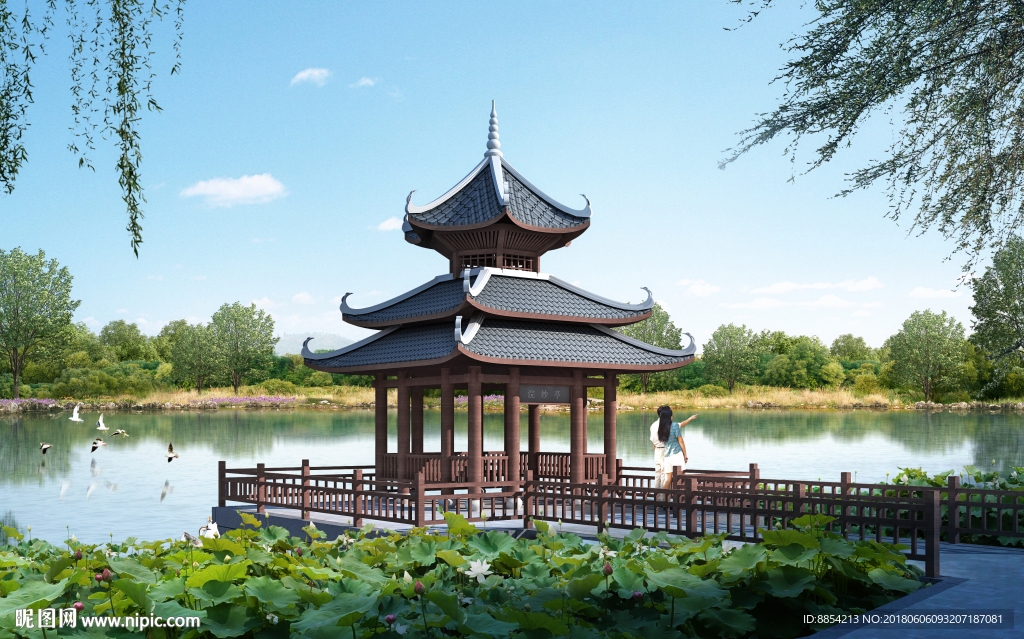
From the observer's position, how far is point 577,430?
15.5 meters

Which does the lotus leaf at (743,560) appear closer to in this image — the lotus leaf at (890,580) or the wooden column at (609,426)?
the lotus leaf at (890,580)

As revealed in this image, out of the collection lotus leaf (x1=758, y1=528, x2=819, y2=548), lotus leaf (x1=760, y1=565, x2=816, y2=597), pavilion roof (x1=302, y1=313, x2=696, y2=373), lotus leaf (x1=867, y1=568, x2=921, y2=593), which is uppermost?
pavilion roof (x1=302, y1=313, x2=696, y2=373)

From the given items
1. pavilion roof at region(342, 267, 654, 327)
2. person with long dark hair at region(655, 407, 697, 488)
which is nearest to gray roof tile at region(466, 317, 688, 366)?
pavilion roof at region(342, 267, 654, 327)

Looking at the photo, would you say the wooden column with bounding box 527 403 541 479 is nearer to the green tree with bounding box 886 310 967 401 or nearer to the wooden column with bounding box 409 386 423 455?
the wooden column with bounding box 409 386 423 455

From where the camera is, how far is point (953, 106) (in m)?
9.15

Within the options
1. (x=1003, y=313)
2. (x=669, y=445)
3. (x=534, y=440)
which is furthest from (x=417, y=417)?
(x=1003, y=313)

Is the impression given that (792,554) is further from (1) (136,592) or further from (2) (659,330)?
(2) (659,330)

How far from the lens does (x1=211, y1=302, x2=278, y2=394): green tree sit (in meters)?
64.2

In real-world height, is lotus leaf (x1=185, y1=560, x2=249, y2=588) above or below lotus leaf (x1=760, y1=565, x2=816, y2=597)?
above

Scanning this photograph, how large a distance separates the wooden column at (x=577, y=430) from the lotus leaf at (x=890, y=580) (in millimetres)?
8119

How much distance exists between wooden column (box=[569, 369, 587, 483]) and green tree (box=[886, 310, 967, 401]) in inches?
1838

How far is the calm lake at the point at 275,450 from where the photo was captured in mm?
23703

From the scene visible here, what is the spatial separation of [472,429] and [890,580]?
8135 millimetres

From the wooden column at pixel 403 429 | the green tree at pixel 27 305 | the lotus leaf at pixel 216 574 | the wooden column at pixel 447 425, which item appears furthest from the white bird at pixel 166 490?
the green tree at pixel 27 305
